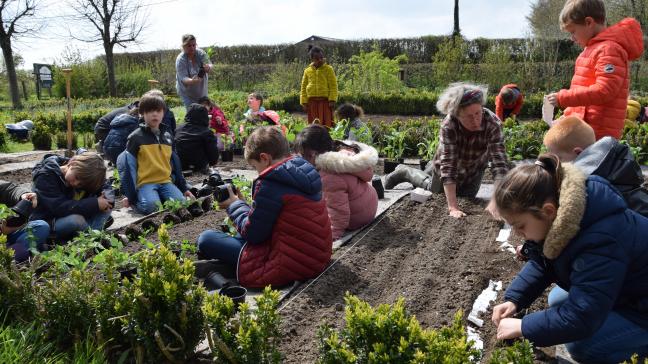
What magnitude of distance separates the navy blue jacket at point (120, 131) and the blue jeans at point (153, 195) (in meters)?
1.59

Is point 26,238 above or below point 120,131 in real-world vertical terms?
below

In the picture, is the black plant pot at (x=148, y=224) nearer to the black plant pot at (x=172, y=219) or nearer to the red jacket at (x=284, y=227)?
the black plant pot at (x=172, y=219)

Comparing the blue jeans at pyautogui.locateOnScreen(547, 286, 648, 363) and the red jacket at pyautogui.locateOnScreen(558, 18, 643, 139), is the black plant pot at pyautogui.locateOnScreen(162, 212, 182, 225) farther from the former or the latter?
the blue jeans at pyautogui.locateOnScreen(547, 286, 648, 363)

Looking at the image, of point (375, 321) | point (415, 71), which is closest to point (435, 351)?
point (375, 321)

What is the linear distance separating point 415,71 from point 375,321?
23802 millimetres

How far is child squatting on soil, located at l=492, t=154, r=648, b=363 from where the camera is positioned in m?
2.12

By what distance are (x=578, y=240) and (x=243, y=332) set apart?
131cm

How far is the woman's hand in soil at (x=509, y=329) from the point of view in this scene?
7.97 ft

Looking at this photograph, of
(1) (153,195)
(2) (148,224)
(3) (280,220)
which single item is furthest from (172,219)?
(3) (280,220)

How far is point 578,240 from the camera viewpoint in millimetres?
2154

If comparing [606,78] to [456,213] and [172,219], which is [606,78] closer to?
[456,213]

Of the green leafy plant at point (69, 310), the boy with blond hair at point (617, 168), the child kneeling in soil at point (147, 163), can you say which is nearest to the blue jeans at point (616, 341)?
the boy with blond hair at point (617, 168)

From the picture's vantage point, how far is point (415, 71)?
2500 cm

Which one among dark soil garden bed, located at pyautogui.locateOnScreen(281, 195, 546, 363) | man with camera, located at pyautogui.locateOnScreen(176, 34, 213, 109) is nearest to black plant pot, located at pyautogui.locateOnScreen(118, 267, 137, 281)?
dark soil garden bed, located at pyautogui.locateOnScreen(281, 195, 546, 363)
